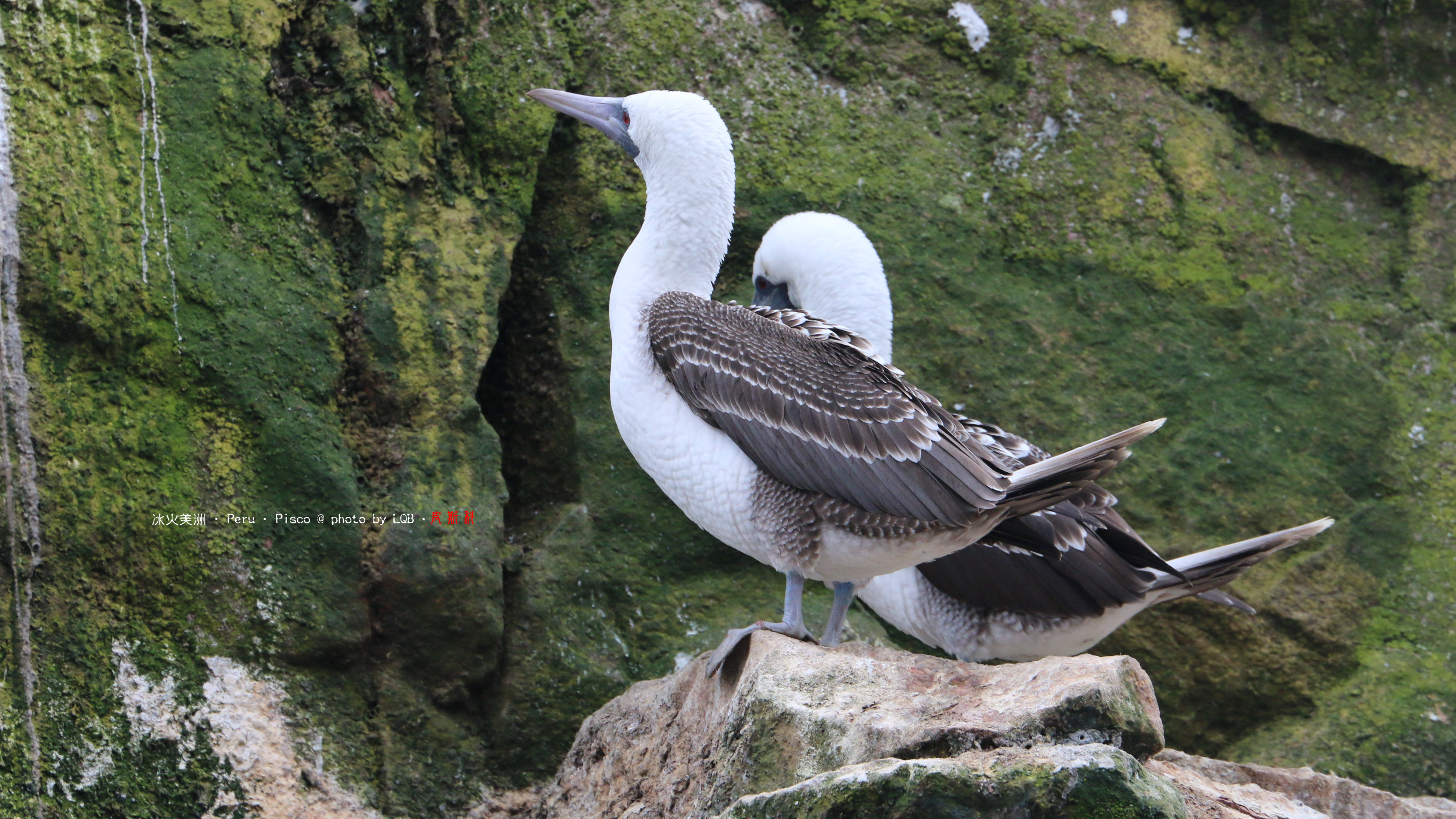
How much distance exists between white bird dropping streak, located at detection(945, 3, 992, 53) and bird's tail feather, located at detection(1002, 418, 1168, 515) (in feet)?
12.3

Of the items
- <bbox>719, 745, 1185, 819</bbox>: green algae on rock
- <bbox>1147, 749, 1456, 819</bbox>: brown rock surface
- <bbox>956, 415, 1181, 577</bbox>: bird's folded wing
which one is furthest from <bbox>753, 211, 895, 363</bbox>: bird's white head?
<bbox>719, 745, 1185, 819</bbox>: green algae on rock

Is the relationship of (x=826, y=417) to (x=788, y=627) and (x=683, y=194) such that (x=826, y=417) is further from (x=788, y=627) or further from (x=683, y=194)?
(x=683, y=194)

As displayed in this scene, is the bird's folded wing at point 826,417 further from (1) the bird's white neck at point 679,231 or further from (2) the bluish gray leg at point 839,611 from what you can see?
(2) the bluish gray leg at point 839,611

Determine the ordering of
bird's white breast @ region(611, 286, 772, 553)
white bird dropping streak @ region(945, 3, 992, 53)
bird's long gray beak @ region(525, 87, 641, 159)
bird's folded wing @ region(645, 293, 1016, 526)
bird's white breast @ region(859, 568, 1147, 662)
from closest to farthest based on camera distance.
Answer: bird's folded wing @ region(645, 293, 1016, 526)
bird's white breast @ region(611, 286, 772, 553)
bird's long gray beak @ region(525, 87, 641, 159)
bird's white breast @ region(859, 568, 1147, 662)
white bird dropping streak @ region(945, 3, 992, 53)

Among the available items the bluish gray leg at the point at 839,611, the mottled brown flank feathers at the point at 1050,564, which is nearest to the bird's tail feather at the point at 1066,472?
the mottled brown flank feathers at the point at 1050,564

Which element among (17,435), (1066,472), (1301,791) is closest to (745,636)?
(1066,472)

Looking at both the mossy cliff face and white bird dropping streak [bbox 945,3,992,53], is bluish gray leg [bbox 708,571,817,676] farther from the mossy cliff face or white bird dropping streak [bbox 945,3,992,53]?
white bird dropping streak [bbox 945,3,992,53]

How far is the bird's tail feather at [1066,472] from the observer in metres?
3.86

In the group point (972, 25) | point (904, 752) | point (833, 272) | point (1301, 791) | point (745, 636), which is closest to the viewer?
point (904, 752)

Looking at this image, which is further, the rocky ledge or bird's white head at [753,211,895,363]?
bird's white head at [753,211,895,363]

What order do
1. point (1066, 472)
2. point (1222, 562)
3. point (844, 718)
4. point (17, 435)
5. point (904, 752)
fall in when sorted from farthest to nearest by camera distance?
1. point (1222, 562)
2. point (17, 435)
3. point (1066, 472)
4. point (844, 718)
5. point (904, 752)

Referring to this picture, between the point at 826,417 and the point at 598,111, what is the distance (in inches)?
66.5

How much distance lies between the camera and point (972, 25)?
722cm

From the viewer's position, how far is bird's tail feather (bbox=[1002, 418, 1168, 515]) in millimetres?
3859
